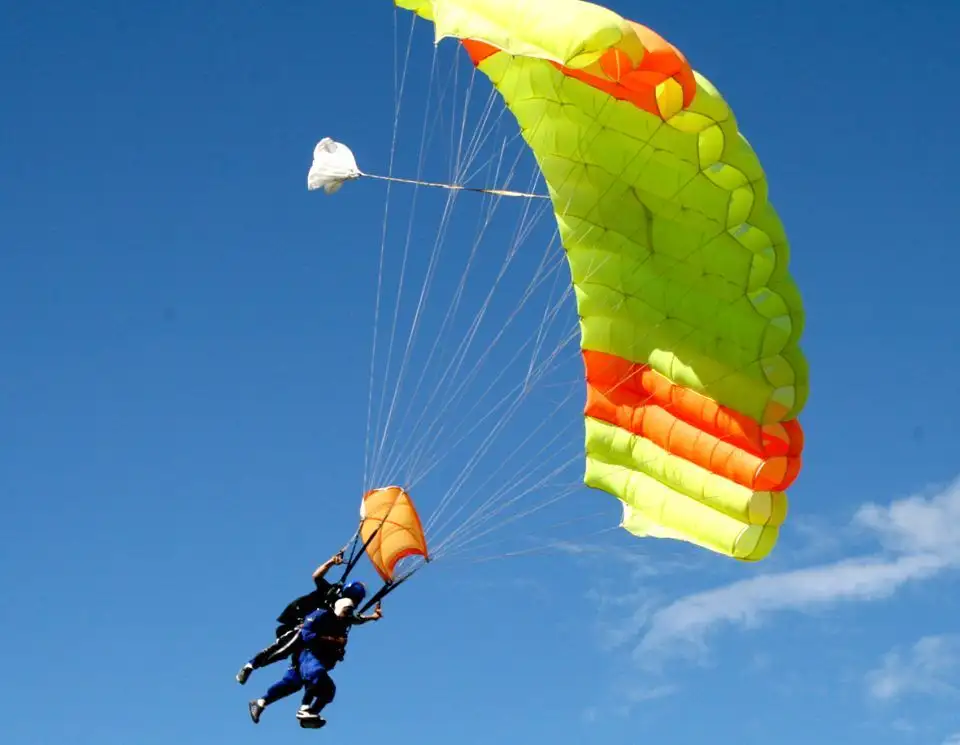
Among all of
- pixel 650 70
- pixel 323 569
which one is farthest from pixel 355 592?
pixel 650 70

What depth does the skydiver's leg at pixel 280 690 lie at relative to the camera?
14320 millimetres

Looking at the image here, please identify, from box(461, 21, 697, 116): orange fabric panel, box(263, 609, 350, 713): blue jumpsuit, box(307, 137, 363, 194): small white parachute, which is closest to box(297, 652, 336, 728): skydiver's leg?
box(263, 609, 350, 713): blue jumpsuit

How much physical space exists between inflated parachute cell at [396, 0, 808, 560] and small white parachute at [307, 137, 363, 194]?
136 centimetres

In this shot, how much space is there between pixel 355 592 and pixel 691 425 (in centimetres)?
321

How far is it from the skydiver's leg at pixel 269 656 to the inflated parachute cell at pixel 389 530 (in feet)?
3.23

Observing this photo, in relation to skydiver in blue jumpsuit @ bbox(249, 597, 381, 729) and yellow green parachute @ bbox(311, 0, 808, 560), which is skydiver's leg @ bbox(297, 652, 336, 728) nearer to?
skydiver in blue jumpsuit @ bbox(249, 597, 381, 729)

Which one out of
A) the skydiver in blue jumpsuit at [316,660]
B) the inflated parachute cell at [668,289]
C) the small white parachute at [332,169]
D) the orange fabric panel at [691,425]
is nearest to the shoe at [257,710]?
the skydiver in blue jumpsuit at [316,660]

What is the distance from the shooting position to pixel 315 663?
14.2 metres

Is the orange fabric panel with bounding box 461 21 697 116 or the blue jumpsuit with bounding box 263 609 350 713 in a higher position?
the orange fabric panel with bounding box 461 21 697 116

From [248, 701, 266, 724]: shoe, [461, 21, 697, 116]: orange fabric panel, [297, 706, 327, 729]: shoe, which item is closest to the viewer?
[461, 21, 697, 116]: orange fabric panel

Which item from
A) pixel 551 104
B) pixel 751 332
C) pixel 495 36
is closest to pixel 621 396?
pixel 751 332

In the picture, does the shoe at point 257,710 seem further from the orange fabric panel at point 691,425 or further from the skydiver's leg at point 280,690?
the orange fabric panel at point 691,425

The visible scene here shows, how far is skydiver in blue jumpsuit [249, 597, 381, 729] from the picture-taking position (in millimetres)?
14211

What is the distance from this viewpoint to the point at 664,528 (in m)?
15.5
